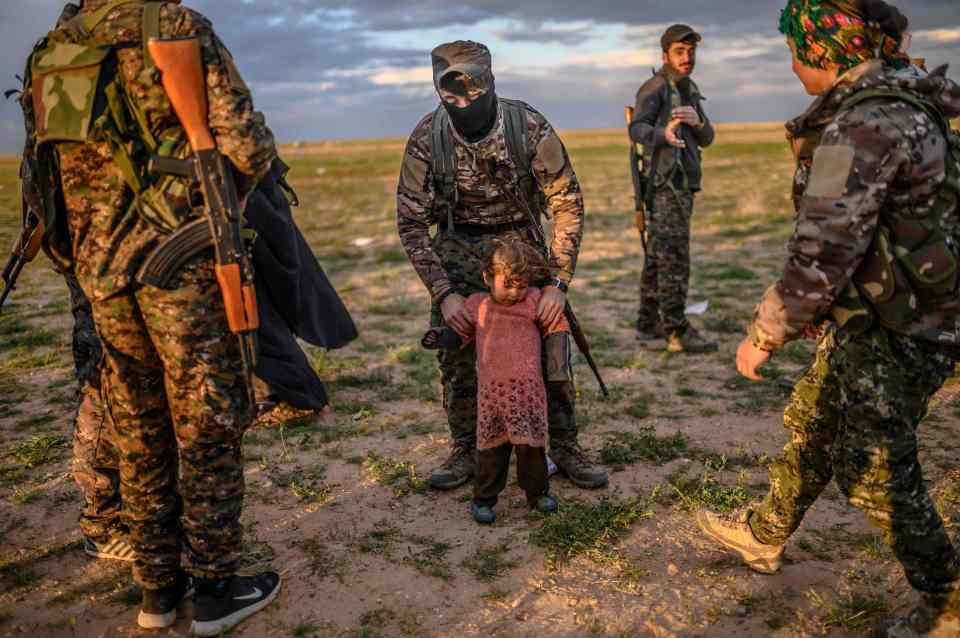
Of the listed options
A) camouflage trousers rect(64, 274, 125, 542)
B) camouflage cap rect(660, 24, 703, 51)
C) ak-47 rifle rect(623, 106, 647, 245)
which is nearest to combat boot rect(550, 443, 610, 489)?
camouflage trousers rect(64, 274, 125, 542)

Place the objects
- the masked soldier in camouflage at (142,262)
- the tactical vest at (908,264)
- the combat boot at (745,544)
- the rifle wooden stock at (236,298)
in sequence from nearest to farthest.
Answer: the tactical vest at (908,264), the masked soldier in camouflage at (142,262), the rifle wooden stock at (236,298), the combat boot at (745,544)

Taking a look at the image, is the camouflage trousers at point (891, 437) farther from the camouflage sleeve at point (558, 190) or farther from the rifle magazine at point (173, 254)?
the rifle magazine at point (173, 254)

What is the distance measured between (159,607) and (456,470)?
6.19ft

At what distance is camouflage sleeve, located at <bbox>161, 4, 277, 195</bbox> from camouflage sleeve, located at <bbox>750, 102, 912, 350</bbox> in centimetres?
201

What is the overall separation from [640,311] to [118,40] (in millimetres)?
6030

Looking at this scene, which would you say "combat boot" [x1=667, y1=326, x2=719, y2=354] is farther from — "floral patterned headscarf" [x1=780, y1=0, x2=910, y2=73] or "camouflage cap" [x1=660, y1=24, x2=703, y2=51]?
"floral patterned headscarf" [x1=780, y1=0, x2=910, y2=73]

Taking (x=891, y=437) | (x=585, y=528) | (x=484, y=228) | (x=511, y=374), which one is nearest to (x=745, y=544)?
(x=585, y=528)

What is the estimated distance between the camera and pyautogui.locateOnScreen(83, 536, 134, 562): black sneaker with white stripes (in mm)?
3918

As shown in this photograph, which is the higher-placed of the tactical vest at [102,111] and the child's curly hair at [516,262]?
the tactical vest at [102,111]

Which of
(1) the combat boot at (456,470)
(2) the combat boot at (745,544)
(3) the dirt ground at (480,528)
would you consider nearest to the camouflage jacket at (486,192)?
(1) the combat boot at (456,470)

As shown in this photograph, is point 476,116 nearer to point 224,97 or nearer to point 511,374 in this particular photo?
point 511,374

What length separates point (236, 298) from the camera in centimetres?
300

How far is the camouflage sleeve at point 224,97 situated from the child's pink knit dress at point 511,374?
1562 mm

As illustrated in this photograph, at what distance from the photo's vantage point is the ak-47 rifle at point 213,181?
2785mm
